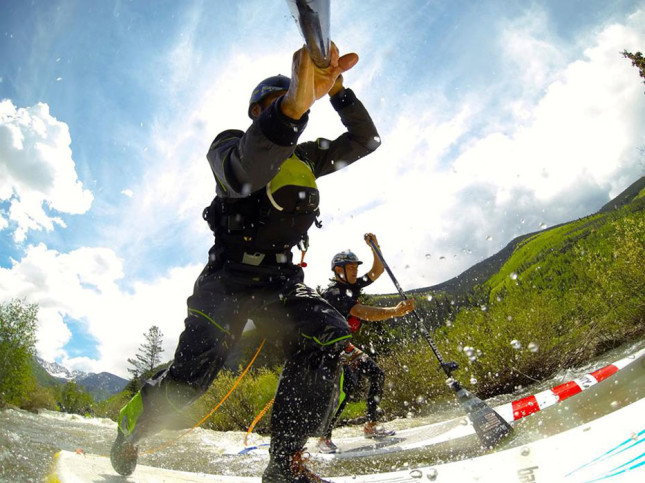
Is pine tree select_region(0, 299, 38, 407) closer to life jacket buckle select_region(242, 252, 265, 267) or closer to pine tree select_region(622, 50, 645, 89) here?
life jacket buckle select_region(242, 252, 265, 267)

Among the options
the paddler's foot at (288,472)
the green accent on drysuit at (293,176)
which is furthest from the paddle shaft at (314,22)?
the paddler's foot at (288,472)

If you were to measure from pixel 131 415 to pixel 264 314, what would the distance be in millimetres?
977

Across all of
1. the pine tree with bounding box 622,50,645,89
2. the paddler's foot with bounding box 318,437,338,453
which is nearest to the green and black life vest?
the paddler's foot with bounding box 318,437,338,453

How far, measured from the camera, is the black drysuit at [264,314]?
6.38 feet

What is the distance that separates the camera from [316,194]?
229 cm

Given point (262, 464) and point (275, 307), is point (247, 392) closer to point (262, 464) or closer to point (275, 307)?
point (262, 464)

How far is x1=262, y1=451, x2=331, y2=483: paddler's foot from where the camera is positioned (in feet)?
5.81

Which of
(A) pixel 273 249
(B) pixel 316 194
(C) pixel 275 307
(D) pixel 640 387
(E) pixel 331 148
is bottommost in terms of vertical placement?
(D) pixel 640 387

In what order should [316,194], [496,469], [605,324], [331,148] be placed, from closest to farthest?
[496,469] → [316,194] → [331,148] → [605,324]

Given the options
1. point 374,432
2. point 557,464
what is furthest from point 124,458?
point 374,432

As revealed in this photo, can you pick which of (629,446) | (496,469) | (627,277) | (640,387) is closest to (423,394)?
(627,277)

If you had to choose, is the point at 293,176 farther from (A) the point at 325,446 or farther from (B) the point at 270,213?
(A) the point at 325,446

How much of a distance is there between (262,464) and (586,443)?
2.34 metres

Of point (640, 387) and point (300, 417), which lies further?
point (640, 387)
